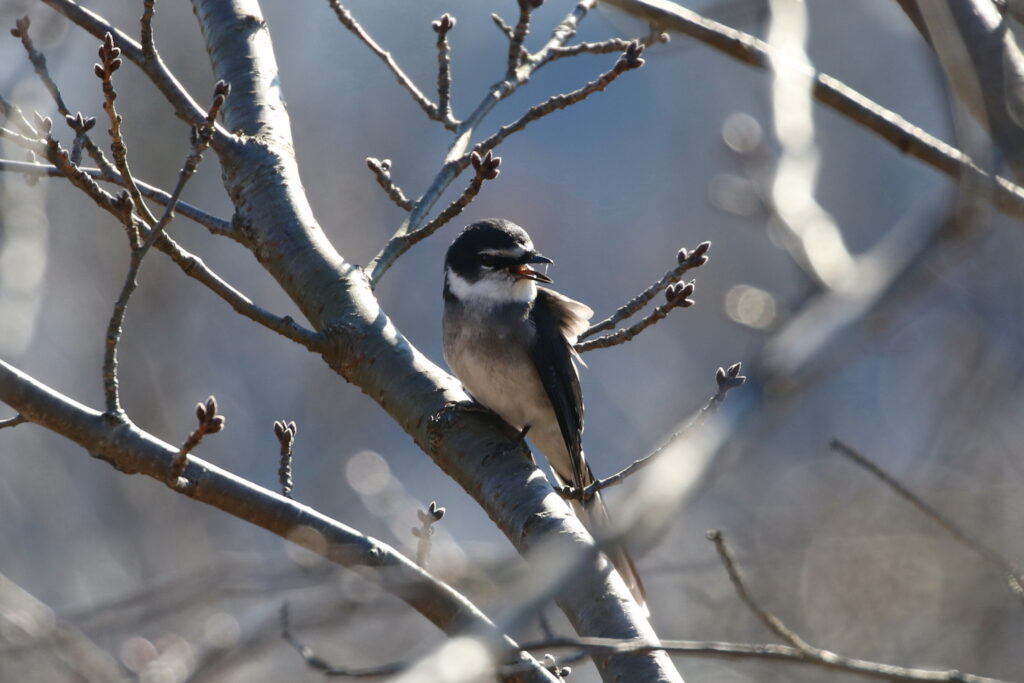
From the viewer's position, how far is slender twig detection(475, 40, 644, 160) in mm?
4207

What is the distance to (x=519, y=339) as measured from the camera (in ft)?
16.9

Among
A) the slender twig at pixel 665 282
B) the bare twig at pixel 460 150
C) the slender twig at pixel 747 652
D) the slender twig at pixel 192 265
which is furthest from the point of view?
the slender twig at pixel 665 282

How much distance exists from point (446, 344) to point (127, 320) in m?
8.18

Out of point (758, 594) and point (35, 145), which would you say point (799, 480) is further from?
point (35, 145)

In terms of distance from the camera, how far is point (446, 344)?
17.6 feet

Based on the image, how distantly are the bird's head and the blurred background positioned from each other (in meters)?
1.06

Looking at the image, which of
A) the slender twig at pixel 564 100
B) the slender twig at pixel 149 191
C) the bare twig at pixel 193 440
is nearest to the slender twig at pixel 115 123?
the slender twig at pixel 149 191

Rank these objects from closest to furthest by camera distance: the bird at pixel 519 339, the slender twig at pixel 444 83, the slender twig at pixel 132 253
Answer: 1. the slender twig at pixel 132 253
2. the slender twig at pixel 444 83
3. the bird at pixel 519 339

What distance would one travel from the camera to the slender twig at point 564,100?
4207mm

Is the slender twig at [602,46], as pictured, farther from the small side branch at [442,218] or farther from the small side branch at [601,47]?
the small side branch at [442,218]

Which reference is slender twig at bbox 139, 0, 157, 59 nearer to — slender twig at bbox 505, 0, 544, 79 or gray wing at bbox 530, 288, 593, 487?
slender twig at bbox 505, 0, 544, 79

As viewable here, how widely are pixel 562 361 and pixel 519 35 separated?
162cm

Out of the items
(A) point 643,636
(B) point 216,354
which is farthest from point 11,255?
(B) point 216,354

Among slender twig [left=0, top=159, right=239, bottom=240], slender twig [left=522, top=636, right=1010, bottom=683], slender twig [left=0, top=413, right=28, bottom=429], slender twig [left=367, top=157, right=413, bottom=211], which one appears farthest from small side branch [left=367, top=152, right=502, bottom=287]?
slender twig [left=522, top=636, right=1010, bottom=683]
